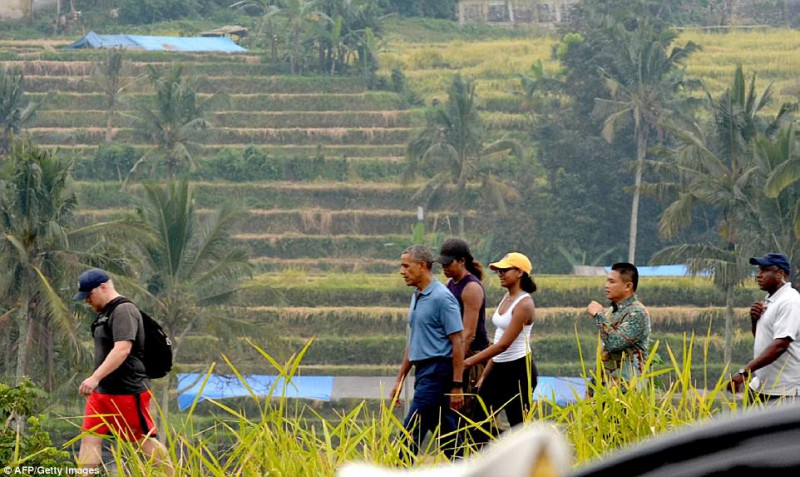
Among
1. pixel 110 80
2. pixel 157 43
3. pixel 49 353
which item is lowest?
pixel 49 353

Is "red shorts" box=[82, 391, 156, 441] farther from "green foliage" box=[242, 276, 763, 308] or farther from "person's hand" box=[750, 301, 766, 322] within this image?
"green foliage" box=[242, 276, 763, 308]

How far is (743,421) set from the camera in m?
0.40

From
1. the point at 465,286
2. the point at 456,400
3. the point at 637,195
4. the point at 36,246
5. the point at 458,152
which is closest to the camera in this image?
the point at 456,400

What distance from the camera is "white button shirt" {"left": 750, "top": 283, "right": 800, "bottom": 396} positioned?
13.1 ft

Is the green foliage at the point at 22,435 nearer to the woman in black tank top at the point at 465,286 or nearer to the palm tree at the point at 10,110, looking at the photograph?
the woman in black tank top at the point at 465,286

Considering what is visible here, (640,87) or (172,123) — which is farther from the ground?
(640,87)

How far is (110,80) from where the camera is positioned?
142 ft

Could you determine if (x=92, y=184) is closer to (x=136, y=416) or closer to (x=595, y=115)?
(x=595, y=115)

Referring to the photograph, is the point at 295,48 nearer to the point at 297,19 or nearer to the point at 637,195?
the point at 297,19

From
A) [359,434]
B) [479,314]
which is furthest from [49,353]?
[359,434]

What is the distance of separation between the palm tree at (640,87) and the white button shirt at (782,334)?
3217 cm

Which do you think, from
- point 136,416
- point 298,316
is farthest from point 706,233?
point 136,416

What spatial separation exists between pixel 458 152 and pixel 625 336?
3127 centimetres

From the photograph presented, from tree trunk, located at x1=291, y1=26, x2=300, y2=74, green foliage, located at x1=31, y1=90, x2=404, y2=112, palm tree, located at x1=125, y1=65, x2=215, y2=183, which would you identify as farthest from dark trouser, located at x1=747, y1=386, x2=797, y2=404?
tree trunk, located at x1=291, y1=26, x2=300, y2=74
